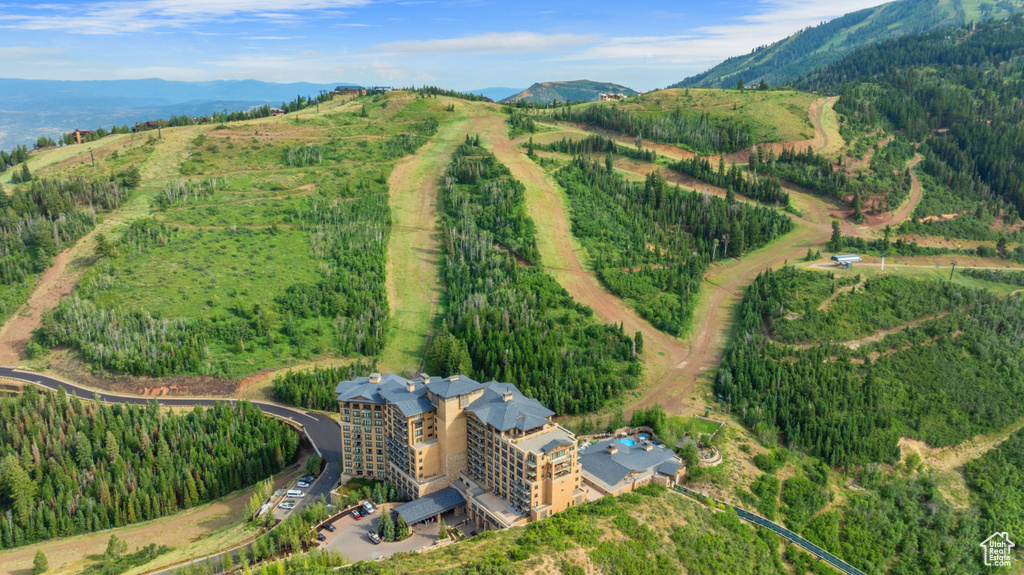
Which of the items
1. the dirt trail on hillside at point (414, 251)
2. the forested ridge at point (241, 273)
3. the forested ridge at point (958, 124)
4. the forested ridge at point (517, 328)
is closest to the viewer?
the forested ridge at point (517, 328)

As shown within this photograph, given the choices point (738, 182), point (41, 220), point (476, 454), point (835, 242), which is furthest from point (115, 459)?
point (738, 182)

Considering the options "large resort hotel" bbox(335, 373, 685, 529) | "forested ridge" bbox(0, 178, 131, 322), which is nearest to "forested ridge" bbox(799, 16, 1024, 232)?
"large resort hotel" bbox(335, 373, 685, 529)

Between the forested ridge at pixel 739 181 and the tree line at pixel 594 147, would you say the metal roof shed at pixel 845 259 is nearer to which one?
the forested ridge at pixel 739 181

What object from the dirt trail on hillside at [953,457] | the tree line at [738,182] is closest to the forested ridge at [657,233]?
the tree line at [738,182]

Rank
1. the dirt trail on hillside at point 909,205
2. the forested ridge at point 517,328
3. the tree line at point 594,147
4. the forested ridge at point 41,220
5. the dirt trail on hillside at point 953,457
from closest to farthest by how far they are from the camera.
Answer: the dirt trail on hillside at point 953,457
the forested ridge at point 517,328
the forested ridge at point 41,220
the dirt trail on hillside at point 909,205
the tree line at point 594,147

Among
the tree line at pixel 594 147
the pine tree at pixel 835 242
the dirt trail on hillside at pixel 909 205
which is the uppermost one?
the tree line at pixel 594 147

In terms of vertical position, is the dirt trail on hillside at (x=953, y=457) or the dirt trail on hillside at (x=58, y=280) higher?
the dirt trail on hillside at (x=58, y=280)
